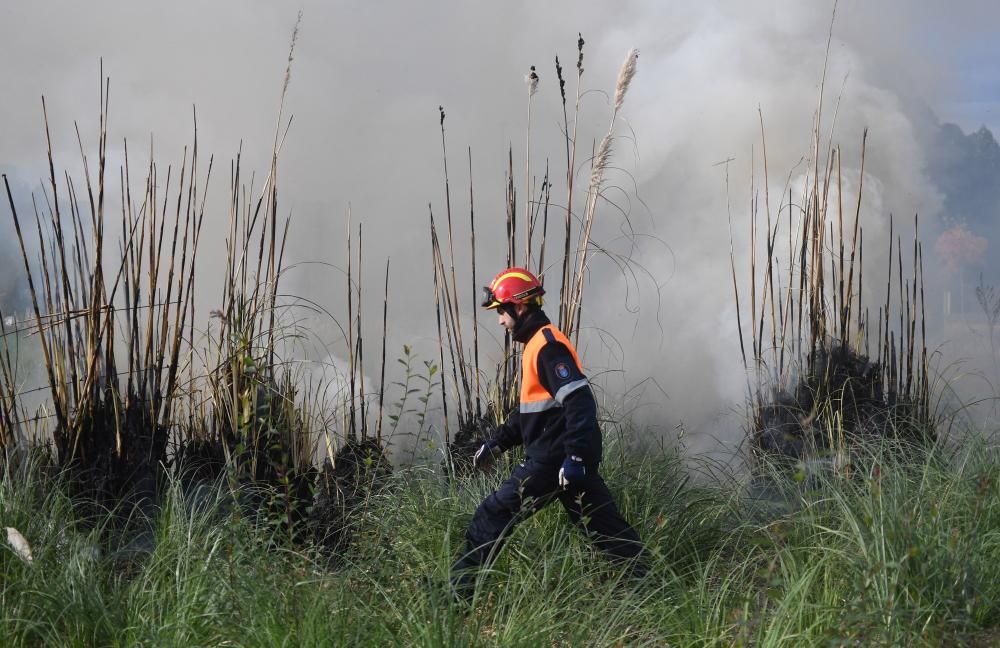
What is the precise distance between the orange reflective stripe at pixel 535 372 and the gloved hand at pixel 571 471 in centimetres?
25

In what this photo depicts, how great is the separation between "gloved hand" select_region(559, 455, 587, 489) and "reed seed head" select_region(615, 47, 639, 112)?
190cm

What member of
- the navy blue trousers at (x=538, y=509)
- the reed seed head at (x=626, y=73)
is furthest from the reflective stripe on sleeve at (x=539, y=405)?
the reed seed head at (x=626, y=73)

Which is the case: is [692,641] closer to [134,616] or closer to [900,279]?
[134,616]

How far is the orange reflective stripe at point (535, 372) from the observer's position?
341 centimetres

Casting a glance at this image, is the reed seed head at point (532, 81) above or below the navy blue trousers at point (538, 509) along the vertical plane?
above

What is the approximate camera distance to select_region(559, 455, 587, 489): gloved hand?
3188 mm

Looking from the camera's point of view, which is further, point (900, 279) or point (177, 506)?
point (900, 279)

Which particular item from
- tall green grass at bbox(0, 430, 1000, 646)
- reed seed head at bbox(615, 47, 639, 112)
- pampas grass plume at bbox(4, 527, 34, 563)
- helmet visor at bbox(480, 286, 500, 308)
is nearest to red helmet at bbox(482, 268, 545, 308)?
helmet visor at bbox(480, 286, 500, 308)

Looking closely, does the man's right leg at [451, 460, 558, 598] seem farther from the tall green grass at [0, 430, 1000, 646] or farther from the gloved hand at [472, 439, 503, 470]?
the gloved hand at [472, 439, 503, 470]

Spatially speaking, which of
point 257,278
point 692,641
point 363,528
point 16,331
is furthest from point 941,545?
point 16,331

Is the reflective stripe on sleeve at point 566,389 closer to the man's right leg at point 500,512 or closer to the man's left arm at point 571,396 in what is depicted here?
the man's left arm at point 571,396

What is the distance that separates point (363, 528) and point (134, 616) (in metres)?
1.22

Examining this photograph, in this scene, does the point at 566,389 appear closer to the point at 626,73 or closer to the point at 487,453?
the point at 487,453

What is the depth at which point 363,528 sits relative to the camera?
399cm
